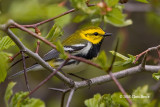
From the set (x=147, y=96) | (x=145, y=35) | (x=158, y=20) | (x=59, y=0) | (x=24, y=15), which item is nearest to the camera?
(x=24, y=15)

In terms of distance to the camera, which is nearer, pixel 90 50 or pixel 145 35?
pixel 90 50

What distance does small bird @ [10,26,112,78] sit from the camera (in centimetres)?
336

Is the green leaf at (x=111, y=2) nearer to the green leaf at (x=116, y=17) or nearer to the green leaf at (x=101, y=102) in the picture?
the green leaf at (x=116, y=17)

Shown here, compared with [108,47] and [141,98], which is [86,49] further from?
[108,47]

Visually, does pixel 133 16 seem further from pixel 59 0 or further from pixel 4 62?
pixel 4 62

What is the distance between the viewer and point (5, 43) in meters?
2.27

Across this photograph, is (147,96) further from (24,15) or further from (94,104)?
(24,15)

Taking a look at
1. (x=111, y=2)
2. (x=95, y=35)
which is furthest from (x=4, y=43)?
(x=95, y=35)

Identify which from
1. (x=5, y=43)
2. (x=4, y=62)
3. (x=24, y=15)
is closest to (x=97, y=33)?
(x=5, y=43)

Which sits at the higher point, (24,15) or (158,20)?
(24,15)

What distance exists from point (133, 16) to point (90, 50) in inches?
139

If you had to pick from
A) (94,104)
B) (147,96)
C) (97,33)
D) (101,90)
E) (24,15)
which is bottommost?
(101,90)

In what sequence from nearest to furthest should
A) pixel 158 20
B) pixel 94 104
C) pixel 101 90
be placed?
pixel 94 104, pixel 158 20, pixel 101 90

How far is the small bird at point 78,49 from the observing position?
336 cm
